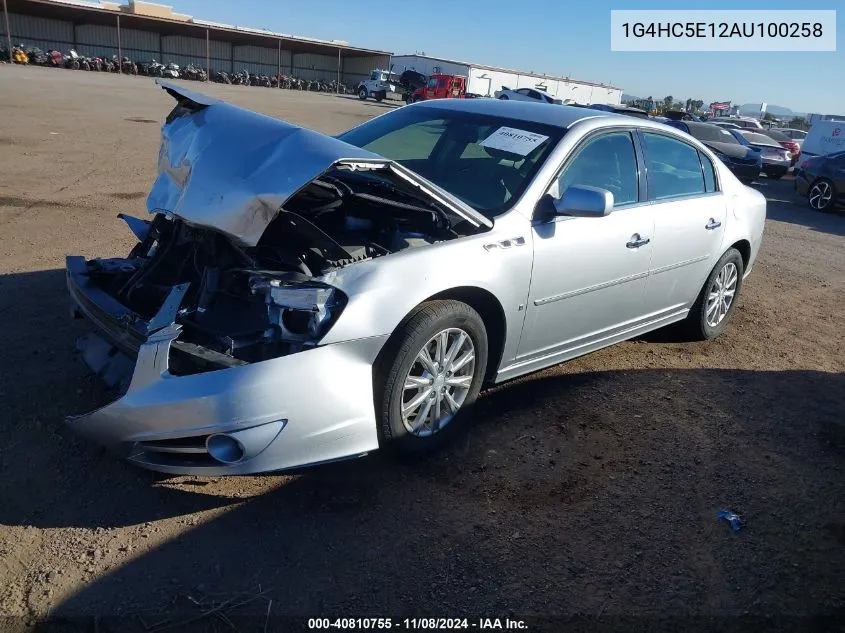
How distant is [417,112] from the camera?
15.6ft

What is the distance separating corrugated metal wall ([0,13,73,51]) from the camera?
1850 inches

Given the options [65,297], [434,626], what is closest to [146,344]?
[434,626]

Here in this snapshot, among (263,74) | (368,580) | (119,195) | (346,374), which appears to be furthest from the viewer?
(263,74)

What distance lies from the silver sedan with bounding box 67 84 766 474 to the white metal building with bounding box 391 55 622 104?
159ft

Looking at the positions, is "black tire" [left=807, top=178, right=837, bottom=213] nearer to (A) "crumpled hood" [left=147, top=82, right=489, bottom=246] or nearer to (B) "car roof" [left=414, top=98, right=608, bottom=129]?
(B) "car roof" [left=414, top=98, right=608, bottom=129]

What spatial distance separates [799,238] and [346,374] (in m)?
10.7

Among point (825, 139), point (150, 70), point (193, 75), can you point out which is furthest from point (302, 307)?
point (150, 70)

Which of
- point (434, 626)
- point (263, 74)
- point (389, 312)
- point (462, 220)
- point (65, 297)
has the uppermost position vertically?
point (263, 74)

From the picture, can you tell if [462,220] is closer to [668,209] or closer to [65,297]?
[668,209]

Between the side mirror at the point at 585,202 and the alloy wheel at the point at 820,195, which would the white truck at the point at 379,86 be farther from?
the side mirror at the point at 585,202

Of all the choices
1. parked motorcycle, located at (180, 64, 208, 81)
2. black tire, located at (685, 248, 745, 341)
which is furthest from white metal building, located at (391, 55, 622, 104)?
black tire, located at (685, 248, 745, 341)

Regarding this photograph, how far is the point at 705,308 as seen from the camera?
5445mm

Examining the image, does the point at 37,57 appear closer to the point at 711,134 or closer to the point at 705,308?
the point at 711,134

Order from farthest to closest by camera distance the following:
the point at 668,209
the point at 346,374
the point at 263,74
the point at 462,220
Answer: the point at 263,74, the point at 668,209, the point at 462,220, the point at 346,374
